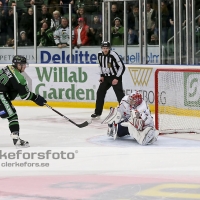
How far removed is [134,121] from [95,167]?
1.83 meters

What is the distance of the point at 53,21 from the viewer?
53.0 ft

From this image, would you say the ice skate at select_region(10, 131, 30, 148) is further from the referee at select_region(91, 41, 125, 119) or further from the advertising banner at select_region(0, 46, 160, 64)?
the advertising banner at select_region(0, 46, 160, 64)

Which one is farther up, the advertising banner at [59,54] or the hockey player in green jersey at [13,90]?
the advertising banner at [59,54]

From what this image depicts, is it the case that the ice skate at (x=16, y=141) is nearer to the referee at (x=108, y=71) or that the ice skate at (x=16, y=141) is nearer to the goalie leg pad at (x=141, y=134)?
the goalie leg pad at (x=141, y=134)

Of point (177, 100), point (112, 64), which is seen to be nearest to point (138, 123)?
point (177, 100)

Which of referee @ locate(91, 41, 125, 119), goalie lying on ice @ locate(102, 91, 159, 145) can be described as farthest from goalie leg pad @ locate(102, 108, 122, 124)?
referee @ locate(91, 41, 125, 119)

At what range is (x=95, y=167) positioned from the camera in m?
8.22

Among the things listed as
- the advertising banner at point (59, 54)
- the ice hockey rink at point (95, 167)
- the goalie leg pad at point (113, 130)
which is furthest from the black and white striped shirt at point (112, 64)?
the goalie leg pad at point (113, 130)

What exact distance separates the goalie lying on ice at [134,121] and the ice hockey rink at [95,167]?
0.12 m

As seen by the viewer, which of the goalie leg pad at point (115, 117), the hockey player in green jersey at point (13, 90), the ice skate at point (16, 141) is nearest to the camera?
the hockey player in green jersey at point (13, 90)

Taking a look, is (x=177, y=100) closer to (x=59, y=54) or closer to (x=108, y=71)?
(x=108, y=71)

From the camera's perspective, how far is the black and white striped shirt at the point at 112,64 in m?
13.0

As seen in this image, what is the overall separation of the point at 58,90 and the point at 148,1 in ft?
8.60

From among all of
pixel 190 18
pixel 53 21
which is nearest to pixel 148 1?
pixel 190 18
